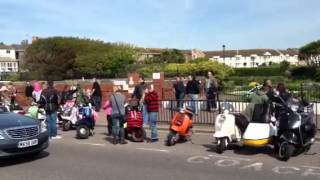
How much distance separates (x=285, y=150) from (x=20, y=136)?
212 inches

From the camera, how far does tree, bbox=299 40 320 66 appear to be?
85.4 metres

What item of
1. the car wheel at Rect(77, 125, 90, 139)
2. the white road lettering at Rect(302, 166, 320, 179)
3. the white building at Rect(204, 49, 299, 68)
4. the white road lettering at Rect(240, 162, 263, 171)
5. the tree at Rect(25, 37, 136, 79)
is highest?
the white building at Rect(204, 49, 299, 68)

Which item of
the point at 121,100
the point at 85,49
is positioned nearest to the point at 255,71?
the point at 85,49

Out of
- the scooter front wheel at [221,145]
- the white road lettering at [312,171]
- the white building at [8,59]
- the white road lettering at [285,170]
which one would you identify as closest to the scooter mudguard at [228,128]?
the scooter front wheel at [221,145]

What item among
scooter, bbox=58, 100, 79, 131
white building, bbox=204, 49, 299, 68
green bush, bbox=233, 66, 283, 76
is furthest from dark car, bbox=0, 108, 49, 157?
white building, bbox=204, 49, 299, 68

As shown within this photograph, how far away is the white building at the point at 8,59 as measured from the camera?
125750mm

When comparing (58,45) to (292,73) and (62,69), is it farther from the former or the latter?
(292,73)

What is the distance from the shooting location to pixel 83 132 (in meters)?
15.4

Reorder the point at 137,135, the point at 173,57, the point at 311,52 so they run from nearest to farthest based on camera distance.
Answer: the point at 137,135, the point at 311,52, the point at 173,57

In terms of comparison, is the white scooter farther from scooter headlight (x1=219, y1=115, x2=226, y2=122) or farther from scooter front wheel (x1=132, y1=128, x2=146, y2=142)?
scooter front wheel (x1=132, y1=128, x2=146, y2=142)

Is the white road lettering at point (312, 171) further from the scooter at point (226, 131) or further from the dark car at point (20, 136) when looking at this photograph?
the dark car at point (20, 136)

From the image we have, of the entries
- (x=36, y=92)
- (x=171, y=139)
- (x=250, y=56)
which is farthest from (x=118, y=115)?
(x=250, y=56)

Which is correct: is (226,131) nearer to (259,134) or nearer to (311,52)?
(259,134)

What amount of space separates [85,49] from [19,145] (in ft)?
232
